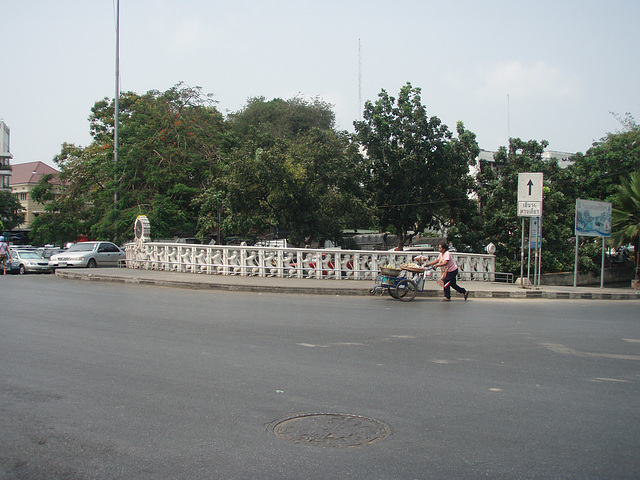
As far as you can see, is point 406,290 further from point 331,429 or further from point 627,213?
point 627,213

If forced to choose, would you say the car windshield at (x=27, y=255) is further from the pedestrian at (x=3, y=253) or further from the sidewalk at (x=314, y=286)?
the sidewalk at (x=314, y=286)

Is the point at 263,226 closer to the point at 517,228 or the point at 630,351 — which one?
the point at 517,228

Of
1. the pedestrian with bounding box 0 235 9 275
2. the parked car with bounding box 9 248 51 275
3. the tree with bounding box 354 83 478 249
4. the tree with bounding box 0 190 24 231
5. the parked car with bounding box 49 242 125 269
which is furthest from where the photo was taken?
the tree with bounding box 0 190 24 231

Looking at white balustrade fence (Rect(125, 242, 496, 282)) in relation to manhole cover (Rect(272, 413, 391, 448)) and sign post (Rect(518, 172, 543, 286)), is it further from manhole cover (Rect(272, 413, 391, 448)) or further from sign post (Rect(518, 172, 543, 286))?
manhole cover (Rect(272, 413, 391, 448))

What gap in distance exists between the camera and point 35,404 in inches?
207

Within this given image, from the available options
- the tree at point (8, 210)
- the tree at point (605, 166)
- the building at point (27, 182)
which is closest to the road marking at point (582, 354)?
the tree at point (605, 166)

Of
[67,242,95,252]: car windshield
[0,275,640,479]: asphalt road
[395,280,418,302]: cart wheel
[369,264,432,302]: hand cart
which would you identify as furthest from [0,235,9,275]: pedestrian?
[395,280,418,302]: cart wheel

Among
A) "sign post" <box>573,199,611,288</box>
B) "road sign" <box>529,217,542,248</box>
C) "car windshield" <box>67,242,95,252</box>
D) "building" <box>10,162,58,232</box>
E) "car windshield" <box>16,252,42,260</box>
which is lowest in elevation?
"car windshield" <box>16,252,42,260</box>

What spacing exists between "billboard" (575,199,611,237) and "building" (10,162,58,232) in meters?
83.5

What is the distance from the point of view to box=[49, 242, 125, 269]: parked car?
28.0m

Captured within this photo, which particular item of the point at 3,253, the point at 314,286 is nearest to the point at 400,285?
the point at 314,286

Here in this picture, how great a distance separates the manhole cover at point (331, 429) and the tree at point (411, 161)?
2740 cm

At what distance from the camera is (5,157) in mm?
89812

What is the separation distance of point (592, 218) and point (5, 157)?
9275cm
